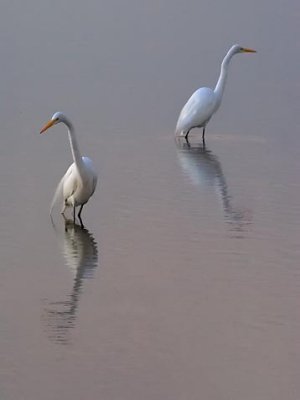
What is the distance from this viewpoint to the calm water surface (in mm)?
6215

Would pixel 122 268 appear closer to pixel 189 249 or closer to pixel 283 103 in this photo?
pixel 189 249

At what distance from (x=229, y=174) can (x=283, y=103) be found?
368 centimetres

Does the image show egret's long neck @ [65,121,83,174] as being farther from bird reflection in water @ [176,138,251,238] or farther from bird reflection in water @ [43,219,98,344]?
bird reflection in water @ [176,138,251,238]

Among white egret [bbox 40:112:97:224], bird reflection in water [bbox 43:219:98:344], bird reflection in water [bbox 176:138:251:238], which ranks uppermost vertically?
white egret [bbox 40:112:97:224]

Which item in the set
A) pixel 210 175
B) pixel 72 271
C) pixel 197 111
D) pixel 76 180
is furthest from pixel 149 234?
pixel 197 111

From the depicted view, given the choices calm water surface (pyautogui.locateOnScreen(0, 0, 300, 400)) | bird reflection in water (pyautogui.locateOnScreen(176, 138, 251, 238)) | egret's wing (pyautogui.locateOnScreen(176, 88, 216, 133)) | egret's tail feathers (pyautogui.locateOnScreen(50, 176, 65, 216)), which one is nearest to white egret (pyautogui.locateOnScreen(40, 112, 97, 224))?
egret's tail feathers (pyautogui.locateOnScreen(50, 176, 65, 216))

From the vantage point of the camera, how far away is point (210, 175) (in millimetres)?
11039

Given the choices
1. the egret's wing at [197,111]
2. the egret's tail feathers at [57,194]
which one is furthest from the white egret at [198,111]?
the egret's tail feathers at [57,194]

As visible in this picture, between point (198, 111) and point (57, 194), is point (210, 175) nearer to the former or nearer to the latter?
point (198, 111)

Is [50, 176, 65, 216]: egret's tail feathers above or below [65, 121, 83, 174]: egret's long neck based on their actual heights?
below

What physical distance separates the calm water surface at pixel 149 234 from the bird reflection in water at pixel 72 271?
0.05ft

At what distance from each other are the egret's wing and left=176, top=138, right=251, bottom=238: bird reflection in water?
0.56 feet

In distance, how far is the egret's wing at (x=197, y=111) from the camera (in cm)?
1265

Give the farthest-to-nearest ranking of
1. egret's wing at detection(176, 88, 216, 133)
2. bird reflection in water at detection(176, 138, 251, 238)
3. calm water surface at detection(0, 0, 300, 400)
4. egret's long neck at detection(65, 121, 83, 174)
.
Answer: egret's wing at detection(176, 88, 216, 133) → bird reflection in water at detection(176, 138, 251, 238) → egret's long neck at detection(65, 121, 83, 174) → calm water surface at detection(0, 0, 300, 400)
